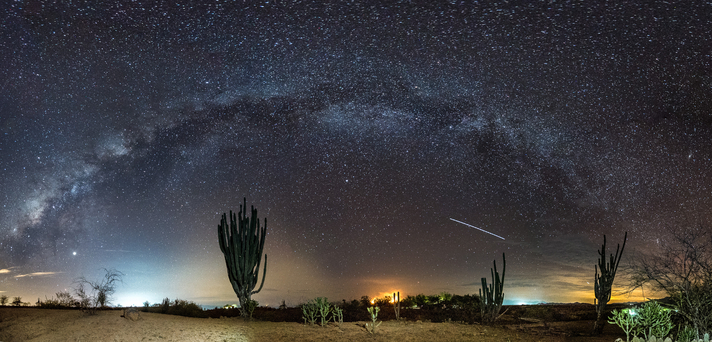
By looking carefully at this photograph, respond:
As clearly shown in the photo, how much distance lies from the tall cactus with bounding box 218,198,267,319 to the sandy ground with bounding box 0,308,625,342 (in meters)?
2.07

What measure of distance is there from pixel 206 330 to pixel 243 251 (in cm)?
459

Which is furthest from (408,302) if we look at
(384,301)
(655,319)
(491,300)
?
(655,319)

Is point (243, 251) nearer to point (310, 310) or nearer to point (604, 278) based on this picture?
point (310, 310)

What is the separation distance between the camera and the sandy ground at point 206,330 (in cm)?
1130

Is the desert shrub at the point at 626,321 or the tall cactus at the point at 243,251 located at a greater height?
the tall cactus at the point at 243,251

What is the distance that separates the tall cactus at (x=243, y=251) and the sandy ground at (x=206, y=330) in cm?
207

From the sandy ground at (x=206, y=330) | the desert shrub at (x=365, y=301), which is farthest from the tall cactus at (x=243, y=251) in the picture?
the desert shrub at (x=365, y=301)

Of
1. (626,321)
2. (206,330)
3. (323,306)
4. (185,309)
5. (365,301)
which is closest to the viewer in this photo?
(626,321)

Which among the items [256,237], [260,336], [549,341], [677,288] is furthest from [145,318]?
[677,288]

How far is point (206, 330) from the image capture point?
1256 cm

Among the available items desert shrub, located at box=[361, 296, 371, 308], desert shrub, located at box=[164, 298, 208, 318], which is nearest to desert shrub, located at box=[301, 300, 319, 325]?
desert shrub, located at box=[164, 298, 208, 318]

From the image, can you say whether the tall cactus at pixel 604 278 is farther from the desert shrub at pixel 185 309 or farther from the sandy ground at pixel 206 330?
the desert shrub at pixel 185 309

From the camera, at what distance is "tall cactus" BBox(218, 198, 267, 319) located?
16.7 meters

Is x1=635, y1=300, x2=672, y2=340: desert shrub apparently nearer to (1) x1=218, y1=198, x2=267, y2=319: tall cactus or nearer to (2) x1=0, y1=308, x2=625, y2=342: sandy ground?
(2) x1=0, y1=308, x2=625, y2=342: sandy ground
